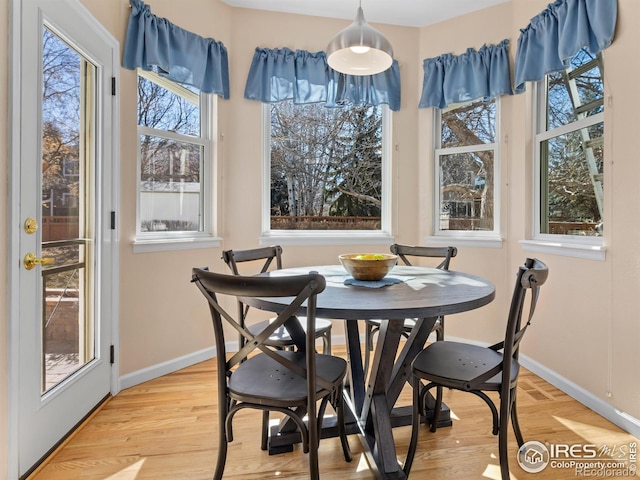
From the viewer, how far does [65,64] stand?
179 centimetres

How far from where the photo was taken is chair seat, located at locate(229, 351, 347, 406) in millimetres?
1247

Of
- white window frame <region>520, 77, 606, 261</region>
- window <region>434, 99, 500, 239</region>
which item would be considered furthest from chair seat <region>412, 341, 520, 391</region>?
window <region>434, 99, 500, 239</region>

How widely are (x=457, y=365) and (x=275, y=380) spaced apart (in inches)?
29.3

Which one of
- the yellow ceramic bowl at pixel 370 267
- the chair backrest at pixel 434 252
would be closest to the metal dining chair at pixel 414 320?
the chair backrest at pixel 434 252

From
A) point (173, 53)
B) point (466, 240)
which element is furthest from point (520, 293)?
point (173, 53)

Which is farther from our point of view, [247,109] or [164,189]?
[247,109]

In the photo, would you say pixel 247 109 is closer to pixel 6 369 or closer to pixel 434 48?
pixel 434 48

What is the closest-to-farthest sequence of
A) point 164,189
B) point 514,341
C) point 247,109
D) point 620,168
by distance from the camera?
point 514,341 → point 620,168 → point 164,189 → point 247,109

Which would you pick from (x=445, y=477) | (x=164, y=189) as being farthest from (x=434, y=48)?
(x=445, y=477)

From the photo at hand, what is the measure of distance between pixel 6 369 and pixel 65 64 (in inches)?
55.1

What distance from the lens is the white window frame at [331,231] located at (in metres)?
3.06

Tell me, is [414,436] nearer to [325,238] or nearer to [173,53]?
[325,238]

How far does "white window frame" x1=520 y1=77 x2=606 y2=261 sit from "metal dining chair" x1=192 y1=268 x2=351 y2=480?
1654 millimetres

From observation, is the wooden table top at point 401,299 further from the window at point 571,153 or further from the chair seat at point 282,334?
the window at point 571,153
